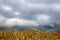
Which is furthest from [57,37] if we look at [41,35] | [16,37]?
[16,37]

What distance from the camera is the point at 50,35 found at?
27375 mm

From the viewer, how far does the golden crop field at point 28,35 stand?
1022 inches

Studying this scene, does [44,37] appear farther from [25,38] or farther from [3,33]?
[3,33]

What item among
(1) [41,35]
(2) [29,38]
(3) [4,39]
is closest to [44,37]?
(1) [41,35]

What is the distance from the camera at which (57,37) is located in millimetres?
27516

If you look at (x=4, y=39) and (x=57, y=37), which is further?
(x=57, y=37)

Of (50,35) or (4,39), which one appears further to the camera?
(50,35)

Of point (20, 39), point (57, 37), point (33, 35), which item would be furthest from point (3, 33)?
point (57, 37)

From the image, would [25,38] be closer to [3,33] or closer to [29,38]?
[29,38]

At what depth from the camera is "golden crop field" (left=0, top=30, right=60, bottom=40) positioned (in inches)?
1022

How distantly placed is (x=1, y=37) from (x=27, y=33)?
3.87 meters

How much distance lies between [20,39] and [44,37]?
3.64 meters

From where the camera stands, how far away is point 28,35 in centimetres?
2691

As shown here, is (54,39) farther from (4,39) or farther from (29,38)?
(4,39)
